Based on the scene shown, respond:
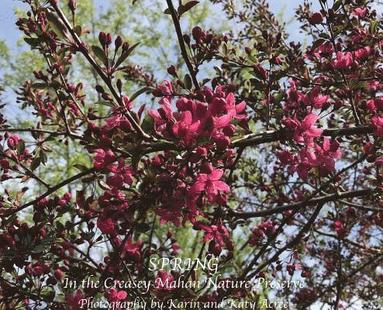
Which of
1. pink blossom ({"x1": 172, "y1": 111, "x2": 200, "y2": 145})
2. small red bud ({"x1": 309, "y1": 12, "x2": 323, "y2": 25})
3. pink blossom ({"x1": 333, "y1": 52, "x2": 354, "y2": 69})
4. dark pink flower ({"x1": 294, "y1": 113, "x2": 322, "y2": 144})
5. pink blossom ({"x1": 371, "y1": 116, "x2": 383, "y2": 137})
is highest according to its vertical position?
small red bud ({"x1": 309, "y1": 12, "x2": 323, "y2": 25})

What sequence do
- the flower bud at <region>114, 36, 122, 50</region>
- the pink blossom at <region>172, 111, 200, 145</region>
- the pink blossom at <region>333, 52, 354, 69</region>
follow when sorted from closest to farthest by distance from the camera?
the pink blossom at <region>172, 111, 200, 145</region>, the flower bud at <region>114, 36, 122, 50</region>, the pink blossom at <region>333, 52, 354, 69</region>

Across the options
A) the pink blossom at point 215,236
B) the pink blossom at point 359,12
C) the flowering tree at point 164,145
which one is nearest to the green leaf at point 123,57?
the flowering tree at point 164,145

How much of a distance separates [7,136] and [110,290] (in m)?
1.05

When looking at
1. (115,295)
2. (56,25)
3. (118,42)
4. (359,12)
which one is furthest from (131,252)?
(359,12)

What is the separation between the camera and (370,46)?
10.1ft

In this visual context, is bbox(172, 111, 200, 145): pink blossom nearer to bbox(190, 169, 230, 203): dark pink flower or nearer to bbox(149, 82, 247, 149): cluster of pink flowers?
bbox(149, 82, 247, 149): cluster of pink flowers

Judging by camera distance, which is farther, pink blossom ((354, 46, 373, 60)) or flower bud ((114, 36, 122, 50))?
pink blossom ((354, 46, 373, 60))

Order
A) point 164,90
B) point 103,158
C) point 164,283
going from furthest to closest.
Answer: point 164,283 < point 164,90 < point 103,158

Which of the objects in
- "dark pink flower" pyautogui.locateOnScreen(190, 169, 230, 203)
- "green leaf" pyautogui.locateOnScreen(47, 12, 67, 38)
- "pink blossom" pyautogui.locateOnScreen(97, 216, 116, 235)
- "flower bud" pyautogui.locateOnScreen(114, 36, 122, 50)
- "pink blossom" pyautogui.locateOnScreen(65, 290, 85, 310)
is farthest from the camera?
"pink blossom" pyautogui.locateOnScreen(65, 290, 85, 310)

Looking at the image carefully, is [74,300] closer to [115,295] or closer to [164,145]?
[115,295]

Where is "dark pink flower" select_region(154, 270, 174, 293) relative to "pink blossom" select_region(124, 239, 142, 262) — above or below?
below

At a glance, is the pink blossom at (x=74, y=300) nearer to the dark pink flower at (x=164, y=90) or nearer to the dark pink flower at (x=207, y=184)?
the dark pink flower at (x=207, y=184)

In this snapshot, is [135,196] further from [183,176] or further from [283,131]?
[283,131]

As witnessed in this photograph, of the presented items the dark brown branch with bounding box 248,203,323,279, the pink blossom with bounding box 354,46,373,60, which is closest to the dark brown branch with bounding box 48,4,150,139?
the dark brown branch with bounding box 248,203,323,279
